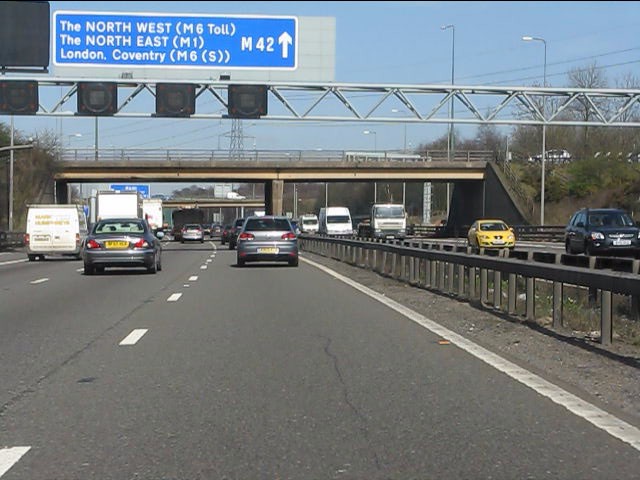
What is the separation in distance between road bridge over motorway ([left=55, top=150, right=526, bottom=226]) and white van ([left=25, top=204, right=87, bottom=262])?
29682mm

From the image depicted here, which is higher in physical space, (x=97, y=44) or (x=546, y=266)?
(x=97, y=44)

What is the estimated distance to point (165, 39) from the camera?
3531 centimetres

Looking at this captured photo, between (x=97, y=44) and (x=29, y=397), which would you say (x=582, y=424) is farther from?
(x=97, y=44)

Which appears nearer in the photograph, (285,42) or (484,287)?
(484,287)

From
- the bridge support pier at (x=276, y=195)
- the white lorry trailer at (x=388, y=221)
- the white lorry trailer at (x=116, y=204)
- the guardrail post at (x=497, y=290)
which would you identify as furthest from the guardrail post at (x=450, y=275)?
the bridge support pier at (x=276, y=195)

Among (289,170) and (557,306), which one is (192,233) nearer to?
(289,170)

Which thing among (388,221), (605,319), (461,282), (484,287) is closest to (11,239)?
(388,221)

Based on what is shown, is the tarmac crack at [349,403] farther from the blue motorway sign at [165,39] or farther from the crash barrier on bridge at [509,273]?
the blue motorway sign at [165,39]

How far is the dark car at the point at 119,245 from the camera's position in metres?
26.6

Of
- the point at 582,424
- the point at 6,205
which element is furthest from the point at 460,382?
the point at 6,205

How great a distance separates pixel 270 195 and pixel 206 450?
67.9 m

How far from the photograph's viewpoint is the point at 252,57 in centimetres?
3584

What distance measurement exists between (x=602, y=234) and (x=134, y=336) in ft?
65.3

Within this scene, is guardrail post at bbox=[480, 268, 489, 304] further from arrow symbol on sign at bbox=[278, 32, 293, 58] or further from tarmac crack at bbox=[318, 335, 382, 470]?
arrow symbol on sign at bbox=[278, 32, 293, 58]
